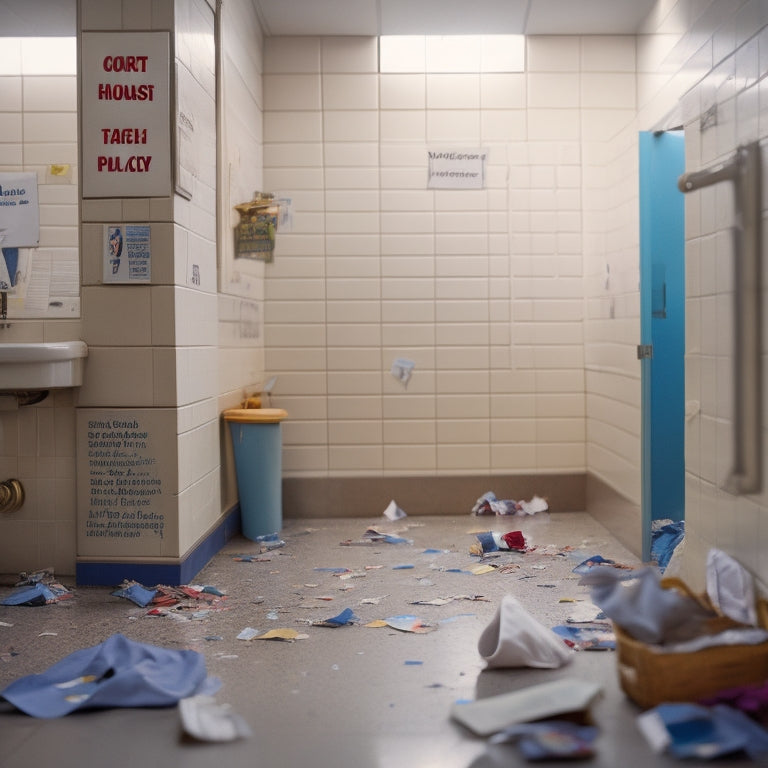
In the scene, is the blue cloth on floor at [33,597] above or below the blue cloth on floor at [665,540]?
below

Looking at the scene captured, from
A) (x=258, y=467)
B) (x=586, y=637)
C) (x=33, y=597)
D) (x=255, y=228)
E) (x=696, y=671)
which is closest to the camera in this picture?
(x=696, y=671)

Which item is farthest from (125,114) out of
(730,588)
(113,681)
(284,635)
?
(730,588)

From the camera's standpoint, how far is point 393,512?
5.07 metres

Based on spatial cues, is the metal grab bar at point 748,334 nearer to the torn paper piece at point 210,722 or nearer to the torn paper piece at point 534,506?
the torn paper piece at point 210,722

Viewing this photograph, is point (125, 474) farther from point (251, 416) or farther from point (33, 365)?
point (251, 416)

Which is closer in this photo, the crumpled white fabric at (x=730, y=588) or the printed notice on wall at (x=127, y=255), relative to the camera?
the crumpled white fabric at (x=730, y=588)

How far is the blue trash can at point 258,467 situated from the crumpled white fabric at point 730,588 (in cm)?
232

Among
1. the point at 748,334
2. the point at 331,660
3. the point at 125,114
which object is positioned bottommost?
the point at 331,660

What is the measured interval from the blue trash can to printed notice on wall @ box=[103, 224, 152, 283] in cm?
108

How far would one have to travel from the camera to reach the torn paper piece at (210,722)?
2124 millimetres

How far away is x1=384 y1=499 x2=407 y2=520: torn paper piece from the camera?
16.5 ft

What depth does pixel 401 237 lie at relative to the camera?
5.13m

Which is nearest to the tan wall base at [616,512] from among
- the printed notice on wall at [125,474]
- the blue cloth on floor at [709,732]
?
the blue cloth on floor at [709,732]

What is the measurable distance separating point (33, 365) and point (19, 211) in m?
0.94
